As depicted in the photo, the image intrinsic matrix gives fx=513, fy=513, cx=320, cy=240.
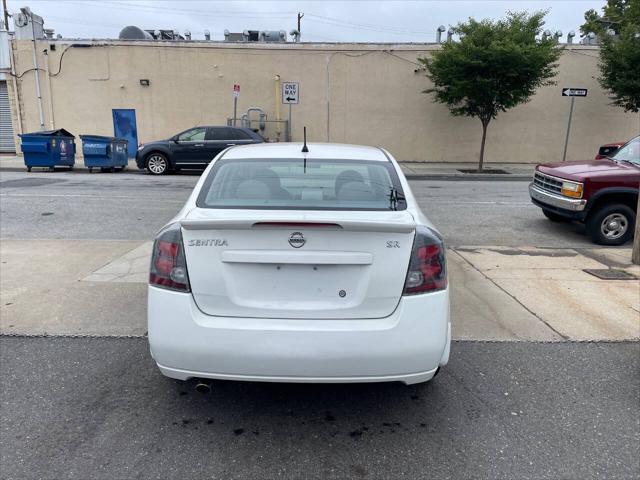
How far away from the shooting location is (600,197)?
303 inches

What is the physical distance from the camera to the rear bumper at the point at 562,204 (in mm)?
7738

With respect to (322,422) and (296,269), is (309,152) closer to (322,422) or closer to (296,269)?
(296,269)

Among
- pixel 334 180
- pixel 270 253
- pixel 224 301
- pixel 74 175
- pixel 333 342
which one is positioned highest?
pixel 334 180

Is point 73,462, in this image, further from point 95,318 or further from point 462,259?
point 462,259

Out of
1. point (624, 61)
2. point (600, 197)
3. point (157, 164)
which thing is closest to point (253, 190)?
point (600, 197)

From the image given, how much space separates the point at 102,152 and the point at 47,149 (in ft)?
5.96

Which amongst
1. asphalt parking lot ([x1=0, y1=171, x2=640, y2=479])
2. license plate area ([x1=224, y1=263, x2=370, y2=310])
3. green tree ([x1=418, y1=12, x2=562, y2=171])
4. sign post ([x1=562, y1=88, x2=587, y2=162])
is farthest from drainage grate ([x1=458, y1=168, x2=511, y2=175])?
license plate area ([x1=224, y1=263, x2=370, y2=310])

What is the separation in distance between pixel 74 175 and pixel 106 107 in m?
6.55

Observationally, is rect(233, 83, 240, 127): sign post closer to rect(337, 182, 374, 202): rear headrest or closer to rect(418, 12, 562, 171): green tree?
rect(418, 12, 562, 171): green tree

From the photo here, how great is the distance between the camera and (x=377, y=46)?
71.1 ft

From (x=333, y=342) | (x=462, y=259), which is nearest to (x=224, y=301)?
(x=333, y=342)

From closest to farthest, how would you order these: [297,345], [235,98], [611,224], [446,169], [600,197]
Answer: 1. [297,345]
2. [600,197]
3. [611,224]
4. [446,169]
5. [235,98]

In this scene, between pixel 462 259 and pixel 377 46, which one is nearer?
pixel 462 259

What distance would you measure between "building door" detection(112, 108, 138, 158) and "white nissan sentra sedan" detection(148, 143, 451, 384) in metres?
21.2
